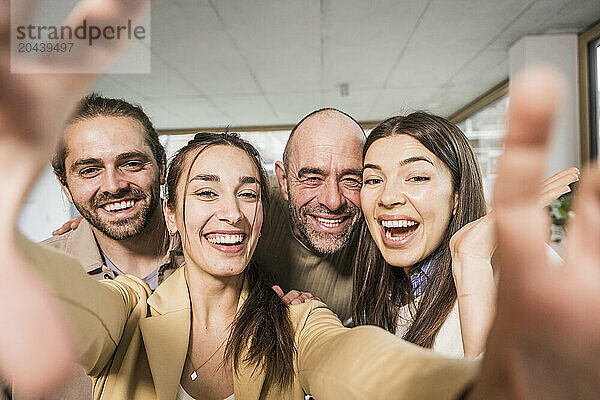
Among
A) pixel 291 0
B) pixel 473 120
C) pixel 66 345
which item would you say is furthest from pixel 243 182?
pixel 291 0

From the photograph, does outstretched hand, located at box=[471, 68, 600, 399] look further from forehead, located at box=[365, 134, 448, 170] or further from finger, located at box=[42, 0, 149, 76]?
forehead, located at box=[365, 134, 448, 170]

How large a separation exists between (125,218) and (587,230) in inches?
16.1

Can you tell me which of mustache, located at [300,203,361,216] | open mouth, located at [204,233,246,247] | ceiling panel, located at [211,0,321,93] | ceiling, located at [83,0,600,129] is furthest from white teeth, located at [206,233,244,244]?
ceiling panel, located at [211,0,321,93]

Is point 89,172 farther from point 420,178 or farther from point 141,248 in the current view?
point 420,178

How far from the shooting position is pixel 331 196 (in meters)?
0.46

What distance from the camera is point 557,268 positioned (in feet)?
0.40

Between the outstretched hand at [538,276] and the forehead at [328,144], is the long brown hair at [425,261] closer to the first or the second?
the forehead at [328,144]

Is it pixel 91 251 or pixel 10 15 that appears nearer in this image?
pixel 10 15

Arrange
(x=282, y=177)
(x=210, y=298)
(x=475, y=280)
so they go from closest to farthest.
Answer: (x=475, y=280) → (x=210, y=298) → (x=282, y=177)

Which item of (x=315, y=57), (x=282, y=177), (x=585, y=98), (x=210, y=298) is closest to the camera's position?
(x=210, y=298)

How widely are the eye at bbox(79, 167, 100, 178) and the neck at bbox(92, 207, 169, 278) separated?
0.19ft

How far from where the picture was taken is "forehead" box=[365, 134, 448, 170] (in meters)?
0.39

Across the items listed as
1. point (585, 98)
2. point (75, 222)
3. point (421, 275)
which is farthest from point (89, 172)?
point (585, 98)

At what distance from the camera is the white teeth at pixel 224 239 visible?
39cm
